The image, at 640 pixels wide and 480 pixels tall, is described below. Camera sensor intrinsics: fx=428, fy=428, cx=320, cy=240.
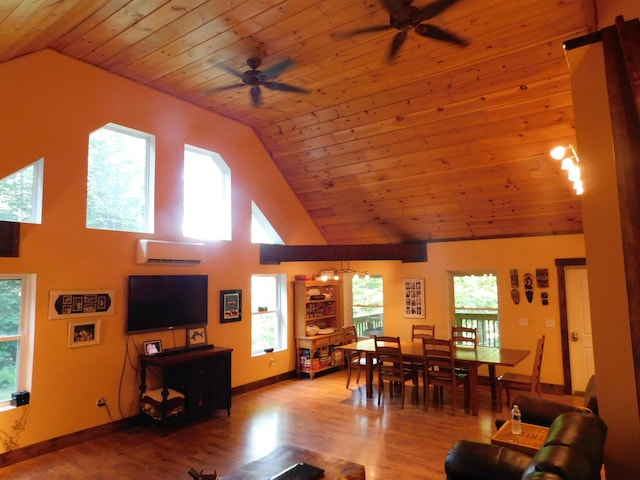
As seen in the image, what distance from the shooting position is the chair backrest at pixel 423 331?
742 cm

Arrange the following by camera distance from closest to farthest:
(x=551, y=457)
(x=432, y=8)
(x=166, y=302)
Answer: (x=551, y=457)
(x=432, y=8)
(x=166, y=302)

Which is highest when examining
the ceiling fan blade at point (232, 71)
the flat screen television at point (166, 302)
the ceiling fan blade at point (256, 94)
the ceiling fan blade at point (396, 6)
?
the ceiling fan blade at point (232, 71)

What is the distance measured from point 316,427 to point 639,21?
16.0 ft

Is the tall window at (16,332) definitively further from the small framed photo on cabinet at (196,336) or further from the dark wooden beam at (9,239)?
the small framed photo on cabinet at (196,336)

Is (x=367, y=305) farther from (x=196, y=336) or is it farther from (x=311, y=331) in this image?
(x=196, y=336)

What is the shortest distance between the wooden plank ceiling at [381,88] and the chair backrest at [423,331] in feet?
Answer: 5.38

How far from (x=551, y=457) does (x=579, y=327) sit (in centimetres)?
511

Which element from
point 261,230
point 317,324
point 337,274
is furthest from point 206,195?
point 317,324

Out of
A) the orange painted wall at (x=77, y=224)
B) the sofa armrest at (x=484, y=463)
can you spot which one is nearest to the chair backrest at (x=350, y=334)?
the orange painted wall at (x=77, y=224)

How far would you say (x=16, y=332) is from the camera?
4469 millimetres

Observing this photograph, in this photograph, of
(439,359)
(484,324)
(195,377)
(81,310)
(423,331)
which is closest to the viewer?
(81,310)

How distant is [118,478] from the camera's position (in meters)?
3.97

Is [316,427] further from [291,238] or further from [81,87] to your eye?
[81,87]

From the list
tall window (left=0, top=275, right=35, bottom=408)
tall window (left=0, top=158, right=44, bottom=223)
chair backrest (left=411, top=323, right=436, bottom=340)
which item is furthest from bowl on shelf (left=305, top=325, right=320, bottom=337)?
tall window (left=0, top=158, right=44, bottom=223)
